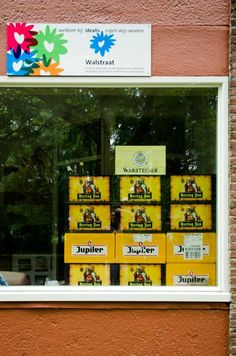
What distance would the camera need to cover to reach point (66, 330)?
6.51 m

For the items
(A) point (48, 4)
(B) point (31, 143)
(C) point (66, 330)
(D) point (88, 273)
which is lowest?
(C) point (66, 330)

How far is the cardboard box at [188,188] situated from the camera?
681 centimetres

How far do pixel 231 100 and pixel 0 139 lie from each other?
2546 millimetres

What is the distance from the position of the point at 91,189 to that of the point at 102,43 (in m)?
1.56

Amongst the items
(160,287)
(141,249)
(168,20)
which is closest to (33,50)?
(168,20)

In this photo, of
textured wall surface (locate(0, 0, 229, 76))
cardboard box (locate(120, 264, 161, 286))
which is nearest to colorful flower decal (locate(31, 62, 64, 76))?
textured wall surface (locate(0, 0, 229, 76))

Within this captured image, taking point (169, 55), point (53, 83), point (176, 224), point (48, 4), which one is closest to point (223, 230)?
point (176, 224)

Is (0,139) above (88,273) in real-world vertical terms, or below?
above

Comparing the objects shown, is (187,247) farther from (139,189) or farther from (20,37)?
(20,37)

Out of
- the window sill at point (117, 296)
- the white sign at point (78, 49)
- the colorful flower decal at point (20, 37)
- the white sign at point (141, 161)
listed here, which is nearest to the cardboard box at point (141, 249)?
the window sill at point (117, 296)

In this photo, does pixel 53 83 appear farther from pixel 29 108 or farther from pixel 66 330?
pixel 66 330

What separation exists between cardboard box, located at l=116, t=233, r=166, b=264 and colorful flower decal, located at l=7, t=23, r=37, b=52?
7.54 ft

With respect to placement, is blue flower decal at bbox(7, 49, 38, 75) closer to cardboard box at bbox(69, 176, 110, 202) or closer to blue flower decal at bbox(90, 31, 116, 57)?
blue flower decal at bbox(90, 31, 116, 57)

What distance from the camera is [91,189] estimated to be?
6.87 metres
